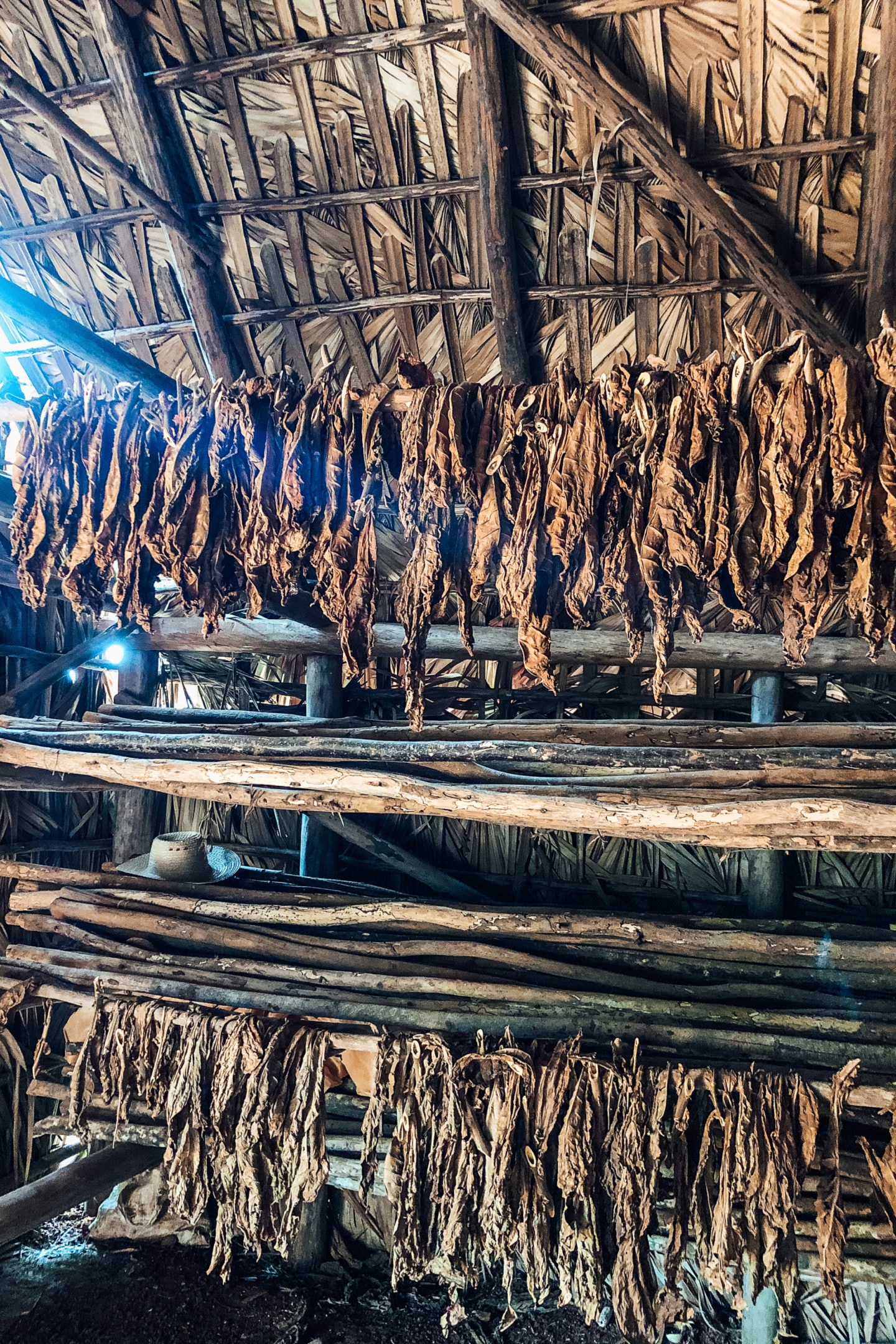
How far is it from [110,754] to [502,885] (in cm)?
261

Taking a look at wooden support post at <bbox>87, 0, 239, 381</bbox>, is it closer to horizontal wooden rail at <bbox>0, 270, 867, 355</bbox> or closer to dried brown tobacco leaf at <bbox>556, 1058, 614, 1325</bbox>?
horizontal wooden rail at <bbox>0, 270, 867, 355</bbox>

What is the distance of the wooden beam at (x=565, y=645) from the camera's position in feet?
11.4

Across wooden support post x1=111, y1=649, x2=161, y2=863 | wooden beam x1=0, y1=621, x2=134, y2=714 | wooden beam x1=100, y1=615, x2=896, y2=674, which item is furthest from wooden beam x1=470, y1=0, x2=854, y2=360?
wooden support post x1=111, y1=649, x2=161, y2=863

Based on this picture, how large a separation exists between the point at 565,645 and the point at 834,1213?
2.23m

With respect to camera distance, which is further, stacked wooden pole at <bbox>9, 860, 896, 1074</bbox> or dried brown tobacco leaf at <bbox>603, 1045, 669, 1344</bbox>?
stacked wooden pole at <bbox>9, 860, 896, 1074</bbox>

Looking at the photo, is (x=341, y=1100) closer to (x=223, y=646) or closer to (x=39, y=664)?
(x=223, y=646)

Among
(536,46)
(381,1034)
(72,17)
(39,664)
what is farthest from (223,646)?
(72,17)

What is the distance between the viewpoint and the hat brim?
3027 mm

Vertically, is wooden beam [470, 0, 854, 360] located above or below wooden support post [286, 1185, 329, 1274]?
above

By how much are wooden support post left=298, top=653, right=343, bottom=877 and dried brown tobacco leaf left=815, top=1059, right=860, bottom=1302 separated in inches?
96.2

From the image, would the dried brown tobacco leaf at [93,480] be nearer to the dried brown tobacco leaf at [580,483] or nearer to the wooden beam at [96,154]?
the dried brown tobacco leaf at [580,483]

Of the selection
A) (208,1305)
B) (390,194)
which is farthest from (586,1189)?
(390,194)

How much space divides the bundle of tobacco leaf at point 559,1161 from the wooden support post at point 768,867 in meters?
1.70

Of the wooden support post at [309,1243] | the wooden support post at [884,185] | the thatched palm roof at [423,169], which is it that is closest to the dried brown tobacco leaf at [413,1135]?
the wooden support post at [309,1243]
